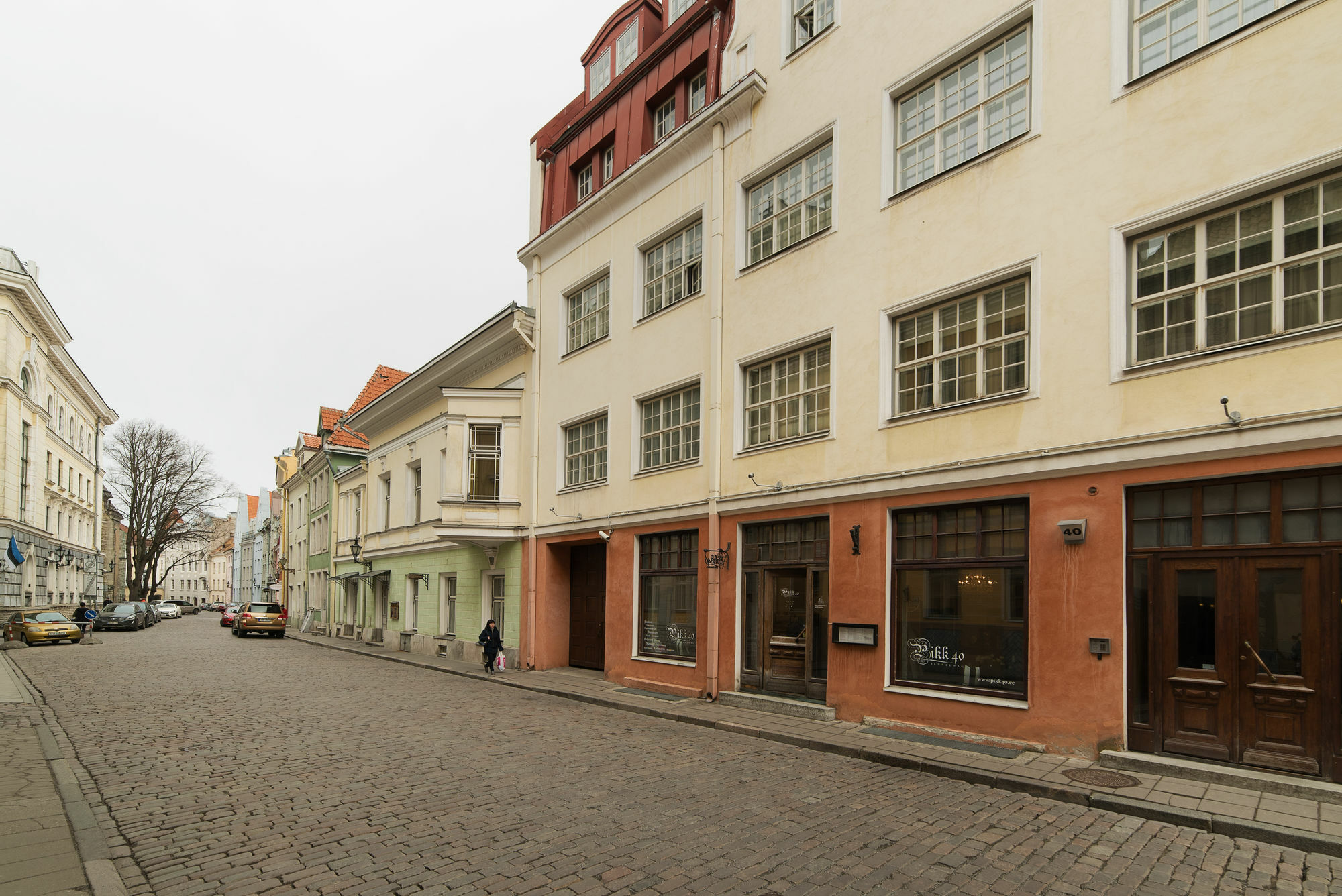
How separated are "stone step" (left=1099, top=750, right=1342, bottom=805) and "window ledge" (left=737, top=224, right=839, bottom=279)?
7.89 metres

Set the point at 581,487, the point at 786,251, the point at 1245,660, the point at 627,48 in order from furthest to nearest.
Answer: the point at 627,48
the point at 581,487
the point at 786,251
the point at 1245,660

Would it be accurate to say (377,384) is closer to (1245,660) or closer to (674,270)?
(674,270)

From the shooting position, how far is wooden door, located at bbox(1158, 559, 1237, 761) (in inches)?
316

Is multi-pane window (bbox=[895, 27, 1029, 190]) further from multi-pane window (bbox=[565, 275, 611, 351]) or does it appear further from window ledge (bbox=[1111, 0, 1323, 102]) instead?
multi-pane window (bbox=[565, 275, 611, 351])

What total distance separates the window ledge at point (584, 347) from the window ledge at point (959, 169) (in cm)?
783

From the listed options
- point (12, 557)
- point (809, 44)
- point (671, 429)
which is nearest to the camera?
point (809, 44)

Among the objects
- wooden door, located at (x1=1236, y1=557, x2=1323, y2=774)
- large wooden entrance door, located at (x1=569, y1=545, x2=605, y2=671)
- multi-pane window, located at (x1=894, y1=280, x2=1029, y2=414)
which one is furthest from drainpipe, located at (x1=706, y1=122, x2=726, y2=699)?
wooden door, located at (x1=1236, y1=557, x2=1323, y2=774)

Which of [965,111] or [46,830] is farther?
[965,111]

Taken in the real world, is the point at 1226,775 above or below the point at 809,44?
below

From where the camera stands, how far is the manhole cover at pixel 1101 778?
7873 mm

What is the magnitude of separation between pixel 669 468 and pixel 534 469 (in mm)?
5515

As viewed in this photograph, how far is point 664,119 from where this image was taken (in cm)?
1773

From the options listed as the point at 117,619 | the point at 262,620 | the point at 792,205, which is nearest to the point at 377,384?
the point at 262,620

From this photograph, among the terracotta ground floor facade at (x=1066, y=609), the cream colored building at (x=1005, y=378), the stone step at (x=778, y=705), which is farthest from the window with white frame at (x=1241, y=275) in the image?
the stone step at (x=778, y=705)
